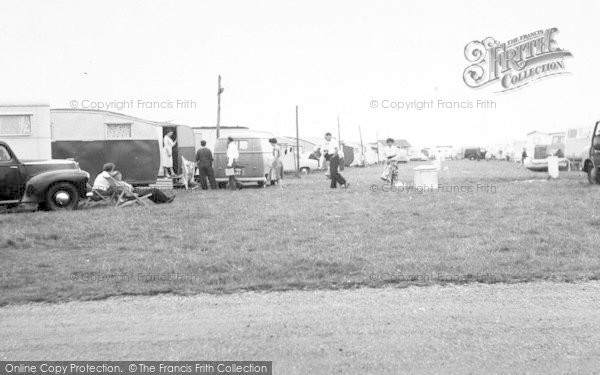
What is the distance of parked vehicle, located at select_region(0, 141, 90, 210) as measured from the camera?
43.1ft

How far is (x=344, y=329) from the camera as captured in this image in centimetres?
444

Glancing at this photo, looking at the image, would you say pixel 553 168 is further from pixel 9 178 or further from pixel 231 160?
pixel 9 178

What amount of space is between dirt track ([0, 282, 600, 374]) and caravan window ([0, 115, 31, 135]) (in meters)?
12.0

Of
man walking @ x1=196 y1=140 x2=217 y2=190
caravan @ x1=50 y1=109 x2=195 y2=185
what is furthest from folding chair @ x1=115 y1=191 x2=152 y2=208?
man walking @ x1=196 y1=140 x2=217 y2=190

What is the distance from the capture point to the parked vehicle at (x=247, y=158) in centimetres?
2156

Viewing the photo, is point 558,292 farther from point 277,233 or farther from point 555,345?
point 277,233

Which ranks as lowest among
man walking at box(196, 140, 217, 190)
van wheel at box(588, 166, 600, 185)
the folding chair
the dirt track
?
the dirt track

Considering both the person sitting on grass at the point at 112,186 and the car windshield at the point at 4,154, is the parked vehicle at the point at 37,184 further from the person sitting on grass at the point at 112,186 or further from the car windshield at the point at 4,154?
the person sitting on grass at the point at 112,186

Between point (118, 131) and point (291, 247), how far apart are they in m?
13.4

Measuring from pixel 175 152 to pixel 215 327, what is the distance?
1847cm

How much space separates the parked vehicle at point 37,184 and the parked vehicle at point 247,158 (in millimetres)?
7863

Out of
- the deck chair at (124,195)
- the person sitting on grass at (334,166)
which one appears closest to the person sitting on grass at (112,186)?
the deck chair at (124,195)

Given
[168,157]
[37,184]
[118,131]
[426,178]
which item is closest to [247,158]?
[168,157]

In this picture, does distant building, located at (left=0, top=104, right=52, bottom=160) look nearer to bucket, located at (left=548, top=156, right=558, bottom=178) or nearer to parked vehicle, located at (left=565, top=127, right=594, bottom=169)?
bucket, located at (left=548, top=156, right=558, bottom=178)
